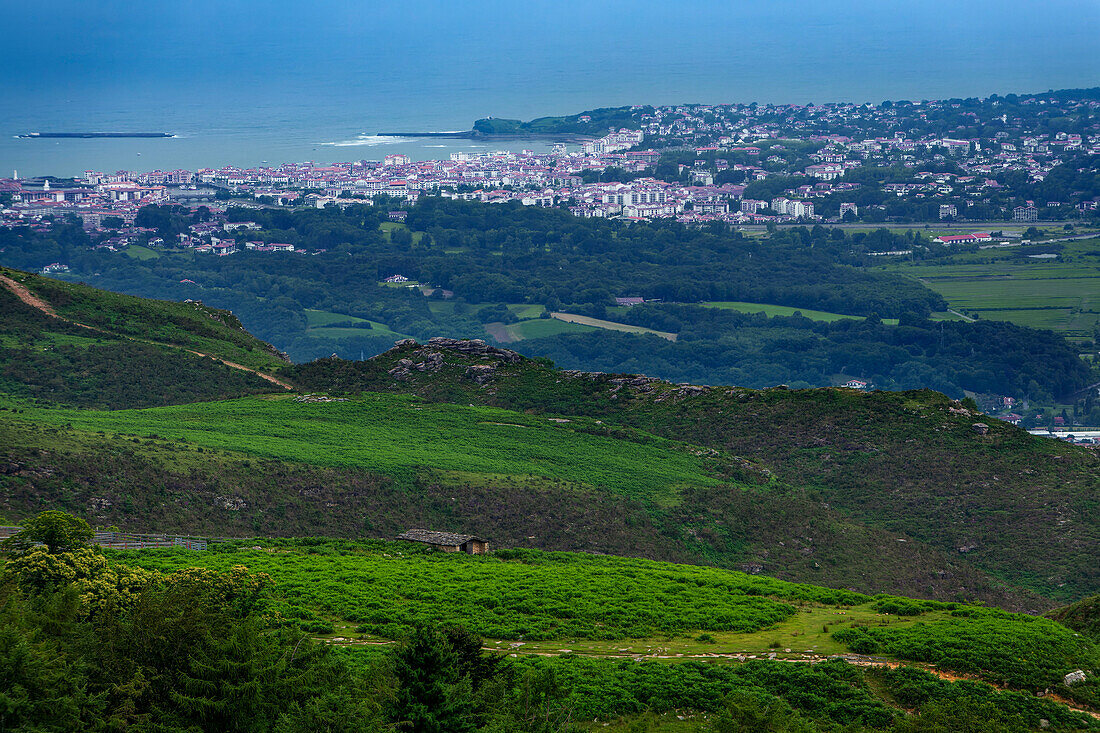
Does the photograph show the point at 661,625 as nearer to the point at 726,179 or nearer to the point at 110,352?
the point at 110,352

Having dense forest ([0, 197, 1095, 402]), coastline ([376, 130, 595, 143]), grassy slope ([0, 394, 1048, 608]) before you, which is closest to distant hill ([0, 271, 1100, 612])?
grassy slope ([0, 394, 1048, 608])

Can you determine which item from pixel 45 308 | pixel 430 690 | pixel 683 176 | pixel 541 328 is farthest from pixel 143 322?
pixel 683 176

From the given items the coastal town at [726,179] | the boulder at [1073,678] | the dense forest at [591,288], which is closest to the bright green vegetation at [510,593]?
the boulder at [1073,678]

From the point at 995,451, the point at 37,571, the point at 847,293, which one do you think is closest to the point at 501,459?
the point at 995,451

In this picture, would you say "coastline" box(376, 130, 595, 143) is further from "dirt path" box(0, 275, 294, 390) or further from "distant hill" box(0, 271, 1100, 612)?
"distant hill" box(0, 271, 1100, 612)

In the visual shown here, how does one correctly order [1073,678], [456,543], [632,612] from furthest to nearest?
[456,543], [632,612], [1073,678]

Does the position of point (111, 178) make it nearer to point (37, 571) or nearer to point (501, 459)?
point (501, 459)

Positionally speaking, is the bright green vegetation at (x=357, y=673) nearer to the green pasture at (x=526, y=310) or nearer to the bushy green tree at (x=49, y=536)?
the bushy green tree at (x=49, y=536)
